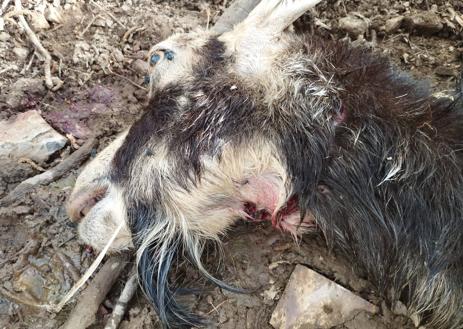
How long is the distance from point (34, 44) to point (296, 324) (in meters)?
2.30

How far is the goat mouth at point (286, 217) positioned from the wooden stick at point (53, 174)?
3.88 ft

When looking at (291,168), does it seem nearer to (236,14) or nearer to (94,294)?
(94,294)

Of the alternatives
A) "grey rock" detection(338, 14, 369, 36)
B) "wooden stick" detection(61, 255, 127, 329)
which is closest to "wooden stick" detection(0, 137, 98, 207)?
"wooden stick" detection(61, 255, 127, 329)

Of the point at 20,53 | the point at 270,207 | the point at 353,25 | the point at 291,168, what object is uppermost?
the point at 20,53

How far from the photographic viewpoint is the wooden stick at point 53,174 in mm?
3043

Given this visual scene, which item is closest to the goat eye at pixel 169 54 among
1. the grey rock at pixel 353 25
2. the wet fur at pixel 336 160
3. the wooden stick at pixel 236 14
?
the wet fur at pixel 336 160

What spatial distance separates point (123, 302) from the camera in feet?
8.79

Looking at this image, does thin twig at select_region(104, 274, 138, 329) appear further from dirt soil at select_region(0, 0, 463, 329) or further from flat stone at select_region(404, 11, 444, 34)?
flat stone at select_region(404, 11, 444, 34)

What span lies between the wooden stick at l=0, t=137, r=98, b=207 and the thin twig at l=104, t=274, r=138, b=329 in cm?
79

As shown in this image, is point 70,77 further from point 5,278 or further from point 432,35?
point 432,35

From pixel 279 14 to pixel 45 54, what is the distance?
5.20 ft

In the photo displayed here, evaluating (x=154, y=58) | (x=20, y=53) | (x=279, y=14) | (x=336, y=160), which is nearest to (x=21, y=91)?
(x=20, y=53)

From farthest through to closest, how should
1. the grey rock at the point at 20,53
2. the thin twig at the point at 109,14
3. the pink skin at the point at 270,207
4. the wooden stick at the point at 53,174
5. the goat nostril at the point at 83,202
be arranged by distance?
the thin twig at the point at 109,14, the grey rock at the point at 20,53, the wooden stick at the point at 53,174, the goat nostril at the point at 83,202, the pink skin at the point at 270,207

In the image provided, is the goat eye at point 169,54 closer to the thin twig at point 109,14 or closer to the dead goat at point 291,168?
the dead goat at point 291,168
